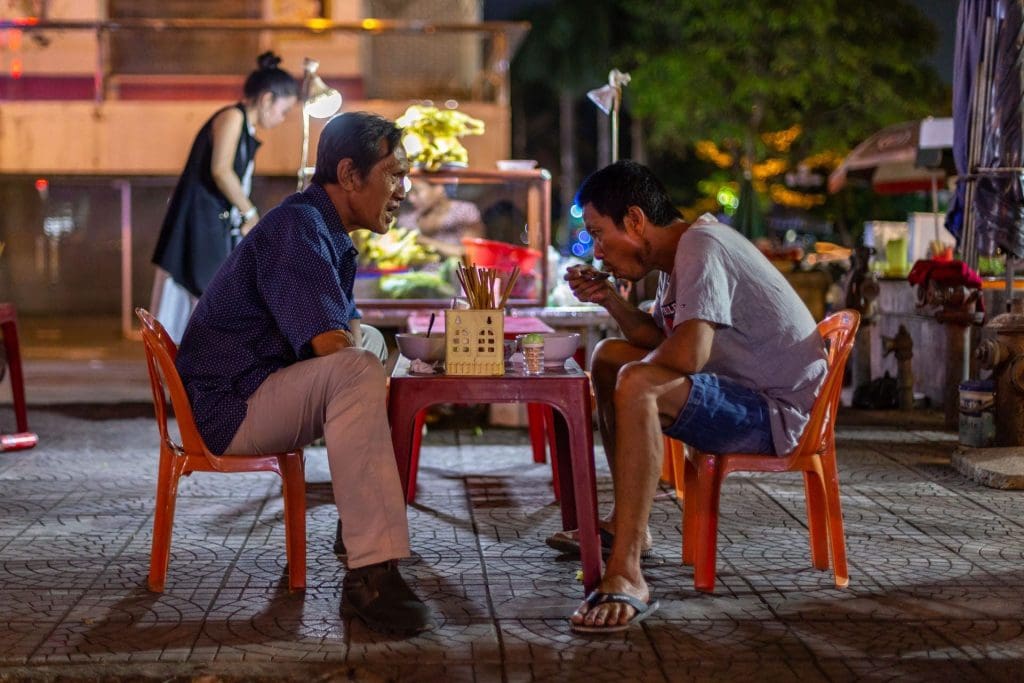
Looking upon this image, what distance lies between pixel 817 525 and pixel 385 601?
175 centimetres

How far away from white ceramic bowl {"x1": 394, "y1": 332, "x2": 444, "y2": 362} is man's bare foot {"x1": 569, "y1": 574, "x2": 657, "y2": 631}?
0.99m

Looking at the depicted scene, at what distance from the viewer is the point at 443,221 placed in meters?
8.41

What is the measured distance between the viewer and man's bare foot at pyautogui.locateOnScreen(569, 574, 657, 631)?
4035 millimetres

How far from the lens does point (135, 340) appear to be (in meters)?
13.8

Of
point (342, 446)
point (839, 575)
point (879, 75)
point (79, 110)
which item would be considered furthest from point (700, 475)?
point (879, 75)

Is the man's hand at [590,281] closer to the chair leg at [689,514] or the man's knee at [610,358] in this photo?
the man's knee at [610,358]

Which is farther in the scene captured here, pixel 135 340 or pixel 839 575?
pixel 135 340

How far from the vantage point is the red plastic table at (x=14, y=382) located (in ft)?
24.2

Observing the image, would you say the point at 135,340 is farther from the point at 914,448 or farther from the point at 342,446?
the point at 342,446

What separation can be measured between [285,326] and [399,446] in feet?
1.95

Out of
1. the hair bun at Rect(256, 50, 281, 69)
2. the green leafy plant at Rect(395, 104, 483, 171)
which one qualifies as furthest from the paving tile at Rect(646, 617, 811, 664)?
the hair bun at Rect(256, 50, 281, 69)

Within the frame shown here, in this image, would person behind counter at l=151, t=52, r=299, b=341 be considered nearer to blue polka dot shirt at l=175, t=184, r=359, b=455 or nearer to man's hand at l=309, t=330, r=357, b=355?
blue polka dot shirt at l=175, t=184, r=359, b=455

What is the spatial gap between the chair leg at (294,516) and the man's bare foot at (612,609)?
1006 mm

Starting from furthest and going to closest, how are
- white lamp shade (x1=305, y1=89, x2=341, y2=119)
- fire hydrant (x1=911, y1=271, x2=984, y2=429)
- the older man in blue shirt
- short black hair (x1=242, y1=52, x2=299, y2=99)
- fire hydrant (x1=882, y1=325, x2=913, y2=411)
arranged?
1. fire hydrant (x1=882, y1=325, x2=913, y2=411)
2. fire hydrant (x1=911, y1=271, x2=984, y2=429)
3. short black hair (x1=242, y1=52, x2=299, y2=99)
4. white lamp shade (x1=305, y1=89, x2=341, y2=119)
5. the older man in blue shirt
